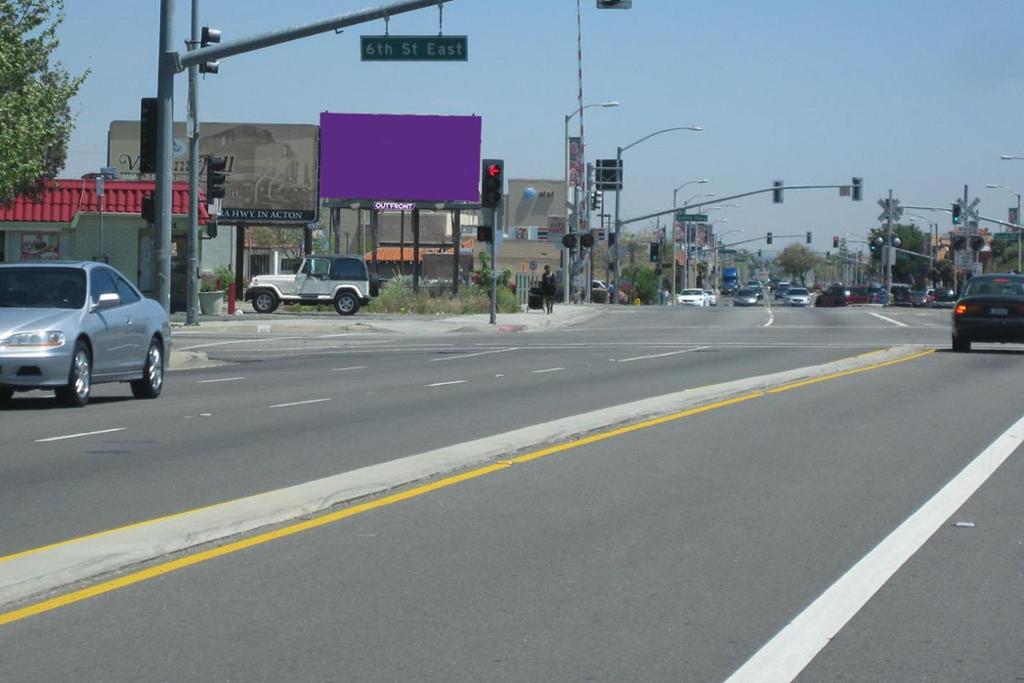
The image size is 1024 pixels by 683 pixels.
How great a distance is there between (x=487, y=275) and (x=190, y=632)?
54.5m

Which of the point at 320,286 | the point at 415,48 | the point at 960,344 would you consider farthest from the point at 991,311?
the point at 320,286

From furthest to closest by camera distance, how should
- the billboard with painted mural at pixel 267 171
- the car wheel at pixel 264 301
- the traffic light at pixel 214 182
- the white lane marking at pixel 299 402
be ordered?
the billboard with painted mural at pixel 267 171 < the car wheel at pixel 264 301 < the traffic light at pixel 214 182 < the white lane marking at pixel 299 402

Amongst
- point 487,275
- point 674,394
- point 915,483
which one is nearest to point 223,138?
point 487,275

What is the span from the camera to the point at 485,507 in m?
10.6

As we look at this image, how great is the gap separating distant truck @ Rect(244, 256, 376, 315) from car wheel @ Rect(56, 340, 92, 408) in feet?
107

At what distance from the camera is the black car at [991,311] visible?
99.0 ft

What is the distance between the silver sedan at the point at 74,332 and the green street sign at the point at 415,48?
10733mm

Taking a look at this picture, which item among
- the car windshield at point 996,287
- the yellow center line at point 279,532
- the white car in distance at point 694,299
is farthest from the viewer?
the white car in distance at point 694,299

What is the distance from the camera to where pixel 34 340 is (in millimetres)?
16891

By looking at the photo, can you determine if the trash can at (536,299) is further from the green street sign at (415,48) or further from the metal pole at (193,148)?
the green street sign at (415,48)

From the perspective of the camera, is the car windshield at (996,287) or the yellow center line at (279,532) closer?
the yellow center line at (279,532)

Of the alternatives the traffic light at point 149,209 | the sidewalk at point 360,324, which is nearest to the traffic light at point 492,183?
the sidewalk at point 360,324

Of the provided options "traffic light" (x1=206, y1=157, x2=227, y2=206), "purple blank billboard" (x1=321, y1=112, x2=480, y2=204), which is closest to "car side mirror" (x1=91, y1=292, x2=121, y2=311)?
"traffic light" (x1=206, y1=157, x2=227, y2=206)

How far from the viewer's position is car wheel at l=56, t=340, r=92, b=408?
57.2ft
